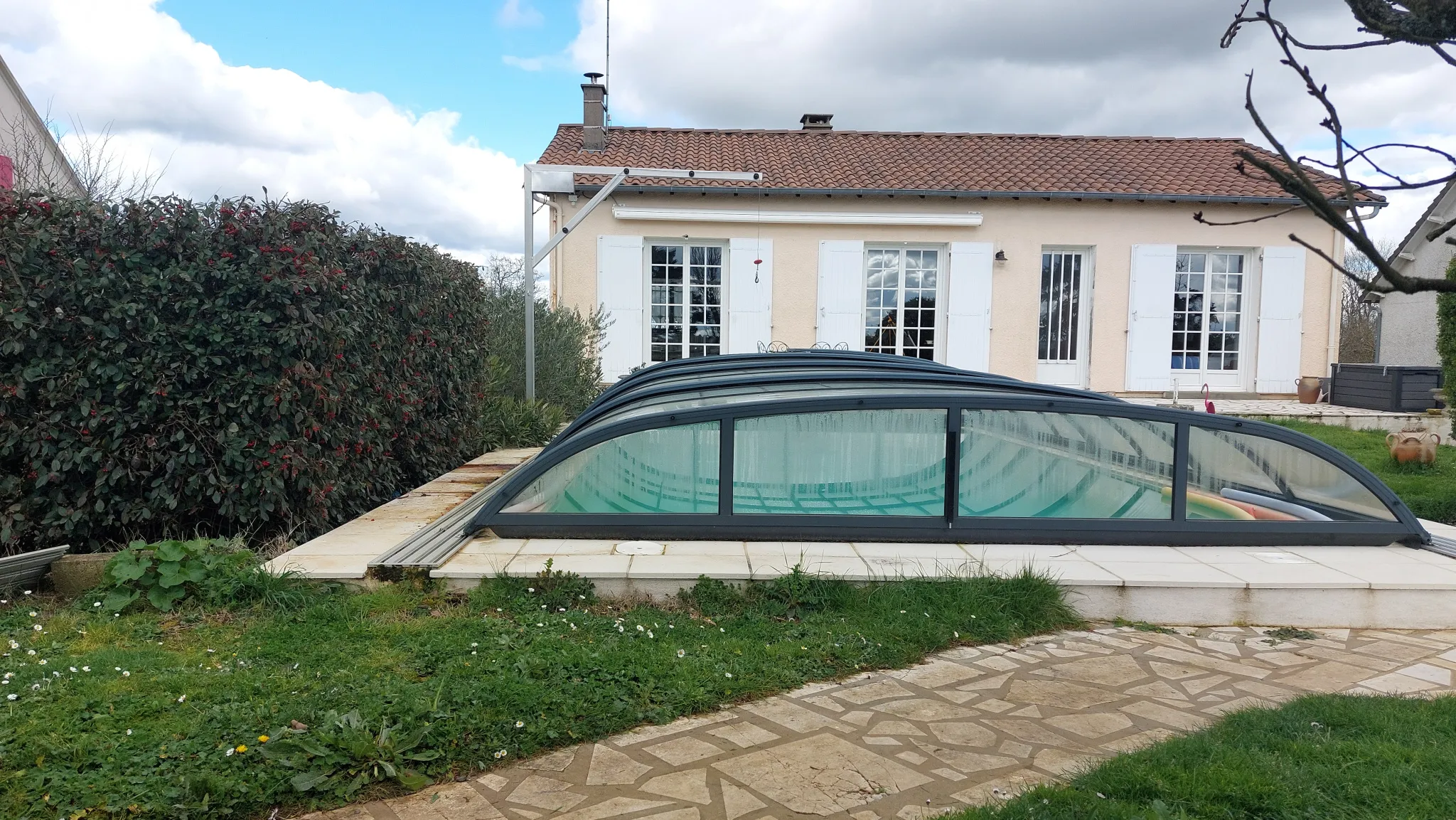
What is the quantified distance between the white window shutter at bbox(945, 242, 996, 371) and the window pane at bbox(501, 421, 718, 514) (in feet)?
31.6

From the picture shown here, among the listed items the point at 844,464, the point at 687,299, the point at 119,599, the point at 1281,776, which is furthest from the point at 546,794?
the point at 687,299

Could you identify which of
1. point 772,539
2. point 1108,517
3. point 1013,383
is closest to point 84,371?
point 772,539

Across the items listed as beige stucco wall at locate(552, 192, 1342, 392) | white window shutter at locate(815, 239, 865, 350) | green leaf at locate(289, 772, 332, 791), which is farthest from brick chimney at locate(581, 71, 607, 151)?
green leaf at locate(289, 772, 332, 791)

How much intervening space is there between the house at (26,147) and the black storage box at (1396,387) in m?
15.7

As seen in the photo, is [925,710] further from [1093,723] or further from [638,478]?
[638,478]

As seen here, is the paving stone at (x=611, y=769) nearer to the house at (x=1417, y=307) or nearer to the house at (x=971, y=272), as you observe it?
the house at (x=971, y=272)

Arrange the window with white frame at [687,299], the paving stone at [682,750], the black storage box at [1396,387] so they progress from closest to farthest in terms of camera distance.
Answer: the paving stone at [682,750], the black storage box at [1396,387], the window with white frame at [687,299]

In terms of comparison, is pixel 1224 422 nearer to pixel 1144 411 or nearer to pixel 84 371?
pixel 1144 411

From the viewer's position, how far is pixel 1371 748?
8.96 ft

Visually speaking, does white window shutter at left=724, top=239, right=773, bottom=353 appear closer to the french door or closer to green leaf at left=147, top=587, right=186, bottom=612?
the french door

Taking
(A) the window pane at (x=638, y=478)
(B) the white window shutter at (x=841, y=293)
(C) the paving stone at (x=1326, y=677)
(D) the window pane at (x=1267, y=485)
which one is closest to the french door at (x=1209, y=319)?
(B) the white window shutter at (x=841, y=293)

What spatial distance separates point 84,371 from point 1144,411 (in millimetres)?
5399

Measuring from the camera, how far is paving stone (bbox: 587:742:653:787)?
2.67 metres

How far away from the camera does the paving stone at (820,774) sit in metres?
2.59
